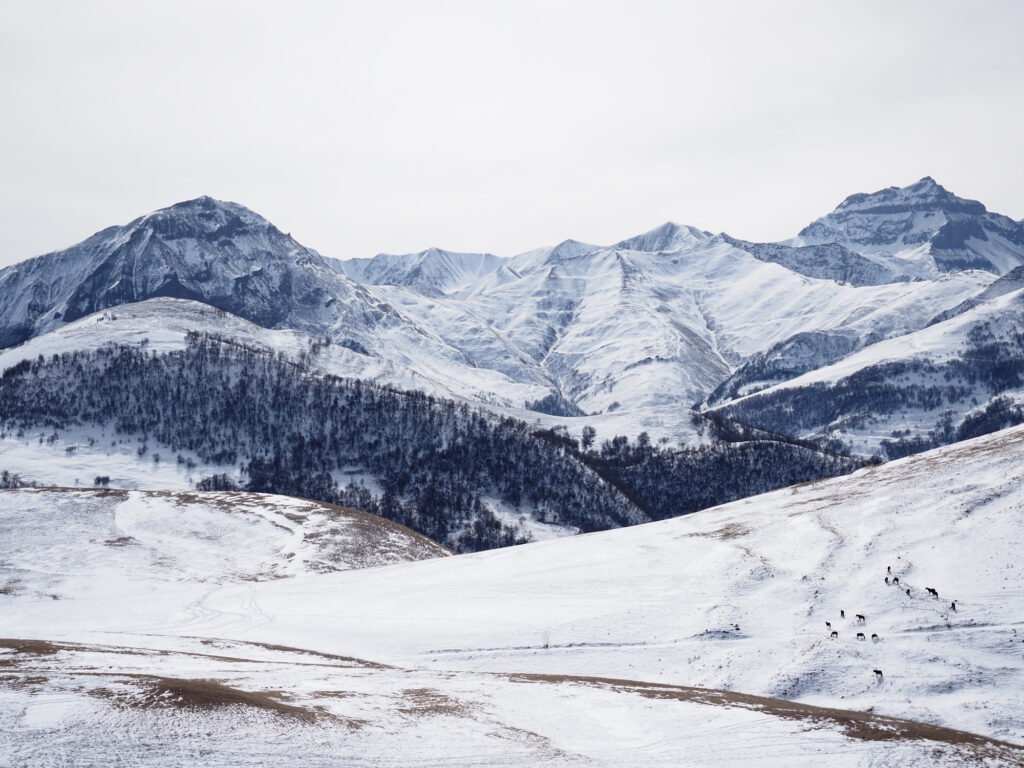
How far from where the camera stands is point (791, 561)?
2544 inches

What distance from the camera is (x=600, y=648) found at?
5150 centimetres

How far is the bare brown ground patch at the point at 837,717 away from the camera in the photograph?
3316 cm

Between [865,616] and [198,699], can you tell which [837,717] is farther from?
[198,699]

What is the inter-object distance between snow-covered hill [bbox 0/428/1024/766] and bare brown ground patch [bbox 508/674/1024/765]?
201 mm

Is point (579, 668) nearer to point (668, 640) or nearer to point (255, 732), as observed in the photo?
point (668, 640)

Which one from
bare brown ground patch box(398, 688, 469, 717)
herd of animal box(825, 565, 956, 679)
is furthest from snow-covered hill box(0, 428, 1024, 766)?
herd of animal box(825, 565, 956, 679)

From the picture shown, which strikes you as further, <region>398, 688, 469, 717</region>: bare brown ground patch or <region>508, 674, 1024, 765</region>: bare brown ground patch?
<region>398, 688, 469, 717</region>: bare brown ground patch

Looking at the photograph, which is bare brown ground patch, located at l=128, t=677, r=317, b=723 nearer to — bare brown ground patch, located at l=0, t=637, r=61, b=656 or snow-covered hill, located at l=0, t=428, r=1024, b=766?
snow-covered hill, located at l=0, t=428, r=1024, b=766

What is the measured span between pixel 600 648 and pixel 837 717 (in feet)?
59.4

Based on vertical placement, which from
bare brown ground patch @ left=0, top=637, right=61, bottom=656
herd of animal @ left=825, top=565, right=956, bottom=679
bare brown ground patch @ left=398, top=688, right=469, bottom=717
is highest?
herd of animal @ left=825, top=565, right=956, bottom=679

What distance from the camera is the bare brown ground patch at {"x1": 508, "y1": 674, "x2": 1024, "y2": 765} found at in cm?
3316

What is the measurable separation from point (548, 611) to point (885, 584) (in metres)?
25.6

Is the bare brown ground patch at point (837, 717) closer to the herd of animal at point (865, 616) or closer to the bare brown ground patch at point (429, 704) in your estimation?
the bare brown ground patch at point (429, 704)

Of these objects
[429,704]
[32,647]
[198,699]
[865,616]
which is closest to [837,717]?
[865,616]
